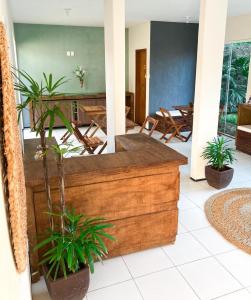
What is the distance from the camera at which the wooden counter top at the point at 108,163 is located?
212 centimetres

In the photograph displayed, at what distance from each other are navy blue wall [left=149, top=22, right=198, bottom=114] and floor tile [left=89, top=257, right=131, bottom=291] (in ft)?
17.3

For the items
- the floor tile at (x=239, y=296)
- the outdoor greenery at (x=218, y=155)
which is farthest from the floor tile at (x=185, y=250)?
the outdoor greenery at (x=218, y=155)

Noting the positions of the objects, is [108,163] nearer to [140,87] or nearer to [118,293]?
[118,293]

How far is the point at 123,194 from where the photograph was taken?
7.74 feet

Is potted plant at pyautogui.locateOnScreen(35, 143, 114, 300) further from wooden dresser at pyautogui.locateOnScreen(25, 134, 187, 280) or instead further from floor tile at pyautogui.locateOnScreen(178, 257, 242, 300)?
floor tile at pyautogui.locateOnScreen(178, 257, 242, 300)

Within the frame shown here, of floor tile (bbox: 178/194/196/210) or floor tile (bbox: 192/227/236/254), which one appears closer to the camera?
floor tile (bbox: 192/227/236/254)

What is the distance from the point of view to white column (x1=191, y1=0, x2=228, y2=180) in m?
3.48

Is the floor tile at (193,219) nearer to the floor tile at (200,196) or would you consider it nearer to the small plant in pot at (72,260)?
the floor tile at (200,196)

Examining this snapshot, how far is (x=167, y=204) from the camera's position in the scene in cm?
255

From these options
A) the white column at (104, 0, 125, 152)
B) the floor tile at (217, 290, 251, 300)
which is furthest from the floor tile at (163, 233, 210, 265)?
the white column at (104, 0, 125, 152)

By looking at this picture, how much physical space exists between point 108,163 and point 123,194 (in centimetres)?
29

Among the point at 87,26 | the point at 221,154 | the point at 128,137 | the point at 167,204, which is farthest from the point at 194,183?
the point at 87,26

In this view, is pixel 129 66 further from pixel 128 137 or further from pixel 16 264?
pixel 16 264

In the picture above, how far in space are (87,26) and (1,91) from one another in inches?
293
